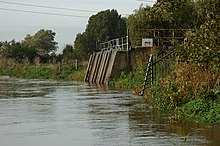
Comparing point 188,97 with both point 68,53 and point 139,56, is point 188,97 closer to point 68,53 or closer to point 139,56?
point 139,56

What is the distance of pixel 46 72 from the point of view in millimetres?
58094

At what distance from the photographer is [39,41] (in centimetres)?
10975

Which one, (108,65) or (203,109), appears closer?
(203,109)

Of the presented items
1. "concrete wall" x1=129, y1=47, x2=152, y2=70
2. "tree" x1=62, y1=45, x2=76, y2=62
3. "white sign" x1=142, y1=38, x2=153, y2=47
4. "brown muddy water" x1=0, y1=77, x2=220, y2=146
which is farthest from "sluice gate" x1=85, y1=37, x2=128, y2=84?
"tree" x1=62, y1=45, x2=76, y2=62

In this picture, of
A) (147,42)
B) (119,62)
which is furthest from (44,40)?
(147,42)

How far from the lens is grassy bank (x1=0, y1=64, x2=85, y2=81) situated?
51.1m

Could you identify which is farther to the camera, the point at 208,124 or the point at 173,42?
the point at 173,42

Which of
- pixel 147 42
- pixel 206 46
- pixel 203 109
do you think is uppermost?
pixel 147 42

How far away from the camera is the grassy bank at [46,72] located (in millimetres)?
51119

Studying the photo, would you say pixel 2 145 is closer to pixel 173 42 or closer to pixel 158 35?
pixel 173 42

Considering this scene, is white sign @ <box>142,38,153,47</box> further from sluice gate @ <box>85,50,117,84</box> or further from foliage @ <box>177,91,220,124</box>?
foliage @ <box>177,91,220,124</box>

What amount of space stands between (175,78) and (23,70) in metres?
45.7

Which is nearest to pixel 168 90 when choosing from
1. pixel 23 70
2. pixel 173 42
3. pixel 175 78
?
pixel 175 78

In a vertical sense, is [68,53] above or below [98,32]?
below
